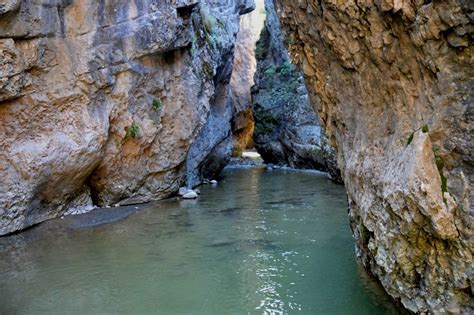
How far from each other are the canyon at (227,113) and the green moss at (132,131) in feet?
0.16

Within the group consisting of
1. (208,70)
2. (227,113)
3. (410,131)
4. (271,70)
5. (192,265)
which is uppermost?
(271,70)

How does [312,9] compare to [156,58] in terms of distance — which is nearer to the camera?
[312,9]

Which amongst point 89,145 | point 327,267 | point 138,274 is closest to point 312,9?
point 327,267

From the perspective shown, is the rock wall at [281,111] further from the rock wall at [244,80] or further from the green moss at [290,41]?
the green moss at [290,41]

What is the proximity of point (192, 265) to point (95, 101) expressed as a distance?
690 centimetres

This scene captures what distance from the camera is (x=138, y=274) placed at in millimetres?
8086

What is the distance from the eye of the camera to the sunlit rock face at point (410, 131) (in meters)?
4.37

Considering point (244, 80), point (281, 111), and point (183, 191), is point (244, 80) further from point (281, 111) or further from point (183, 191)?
point (183, 191)

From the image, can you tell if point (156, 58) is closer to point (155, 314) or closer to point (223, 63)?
point (223, 63)

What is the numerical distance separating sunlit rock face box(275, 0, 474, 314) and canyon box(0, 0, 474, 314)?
16mm

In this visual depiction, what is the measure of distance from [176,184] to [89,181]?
3538 millimetres

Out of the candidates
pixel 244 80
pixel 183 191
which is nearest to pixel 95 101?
pixel 183 191

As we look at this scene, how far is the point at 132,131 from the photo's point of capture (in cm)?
1439

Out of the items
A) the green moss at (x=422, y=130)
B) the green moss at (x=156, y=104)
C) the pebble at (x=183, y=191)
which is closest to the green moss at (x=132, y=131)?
the green moss at (x=156, y=104)
